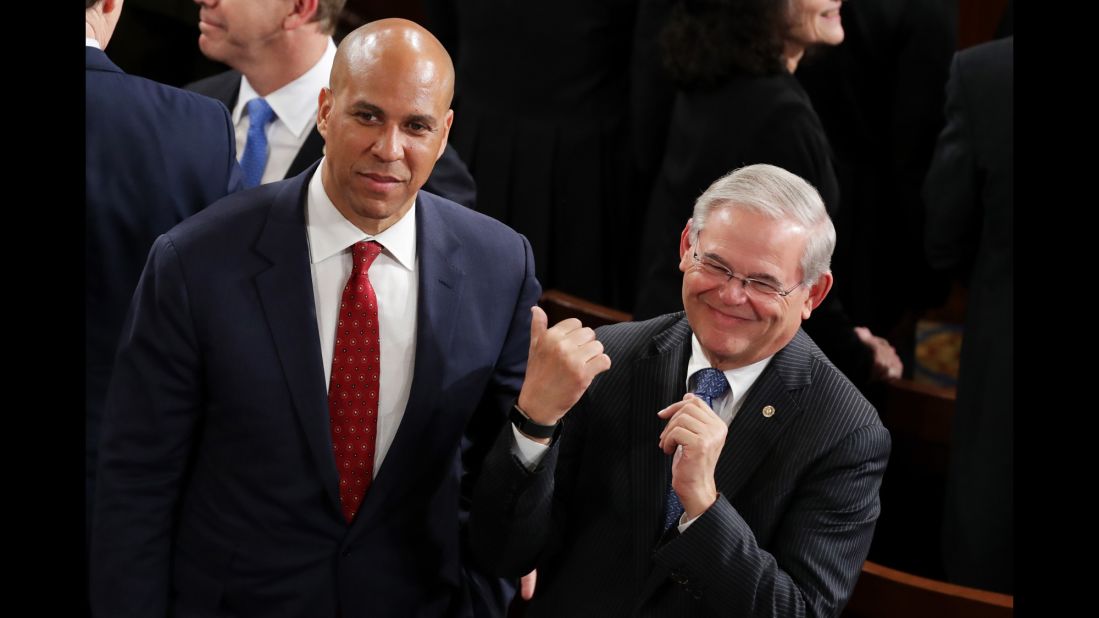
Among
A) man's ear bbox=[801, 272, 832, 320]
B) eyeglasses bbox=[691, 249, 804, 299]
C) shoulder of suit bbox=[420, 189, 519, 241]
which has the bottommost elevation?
shoulder of suit bbox=[420, 189, 519, 241]

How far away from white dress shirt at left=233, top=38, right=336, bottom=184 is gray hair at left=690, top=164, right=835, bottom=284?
3.99ft

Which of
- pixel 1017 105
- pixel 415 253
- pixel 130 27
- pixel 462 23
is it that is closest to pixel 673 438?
pixel 415 253

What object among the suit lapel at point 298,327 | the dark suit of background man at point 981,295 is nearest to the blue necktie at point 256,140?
the suit lapel at point 298,327

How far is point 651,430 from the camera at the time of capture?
2326 millimetres

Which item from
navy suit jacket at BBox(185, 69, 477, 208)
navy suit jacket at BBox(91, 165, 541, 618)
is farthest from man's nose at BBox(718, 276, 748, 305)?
navy suit jacket at BBox(185, 69, 477, 208)

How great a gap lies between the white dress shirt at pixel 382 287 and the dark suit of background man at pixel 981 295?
5.64 feet

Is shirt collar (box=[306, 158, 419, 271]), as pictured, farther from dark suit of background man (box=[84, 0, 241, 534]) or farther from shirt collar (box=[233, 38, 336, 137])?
shirt collar (box=[233, 38, 336, 137])

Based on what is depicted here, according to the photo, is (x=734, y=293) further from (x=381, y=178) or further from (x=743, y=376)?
(x=381, y=178)

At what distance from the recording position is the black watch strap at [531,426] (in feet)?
7.30

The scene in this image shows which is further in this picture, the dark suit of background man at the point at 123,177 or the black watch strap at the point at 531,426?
the dark suit of background man at the point at 123,177

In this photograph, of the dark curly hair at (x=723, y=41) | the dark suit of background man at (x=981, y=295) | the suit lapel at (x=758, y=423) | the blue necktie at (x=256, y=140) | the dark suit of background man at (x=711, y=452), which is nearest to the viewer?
the dark suit of background man at (x=711, y=452)

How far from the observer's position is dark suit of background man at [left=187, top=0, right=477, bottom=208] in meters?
3.08

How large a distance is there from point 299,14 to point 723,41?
100 cm

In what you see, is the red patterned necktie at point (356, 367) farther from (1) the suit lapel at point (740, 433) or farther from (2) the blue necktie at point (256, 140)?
(2) the blue necktie at point (256, 140)
